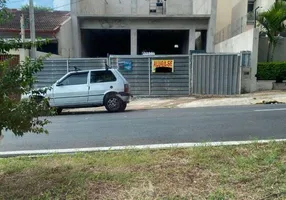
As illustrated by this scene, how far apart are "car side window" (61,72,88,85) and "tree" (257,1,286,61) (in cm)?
1148

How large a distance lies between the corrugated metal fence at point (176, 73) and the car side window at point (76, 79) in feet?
15.4

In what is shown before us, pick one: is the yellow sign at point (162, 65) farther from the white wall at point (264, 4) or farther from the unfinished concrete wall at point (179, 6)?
the unfinished concrete wall at point (179, 6)

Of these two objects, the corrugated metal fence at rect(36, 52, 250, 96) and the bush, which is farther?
the bush

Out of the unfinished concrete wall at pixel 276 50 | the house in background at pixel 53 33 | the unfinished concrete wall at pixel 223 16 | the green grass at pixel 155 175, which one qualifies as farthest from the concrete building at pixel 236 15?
the green grass at pixel 155 175

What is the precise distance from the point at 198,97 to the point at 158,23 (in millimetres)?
9295

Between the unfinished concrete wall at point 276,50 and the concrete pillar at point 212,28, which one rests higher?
the concrete pillar at point 212,28

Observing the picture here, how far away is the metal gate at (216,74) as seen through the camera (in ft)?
53.0

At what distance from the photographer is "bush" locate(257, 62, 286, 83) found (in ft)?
54.0

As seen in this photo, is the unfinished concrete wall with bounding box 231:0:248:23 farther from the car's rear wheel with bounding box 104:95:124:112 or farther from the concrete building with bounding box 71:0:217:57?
the car's rear wheel with bounding box 104:95:124:112

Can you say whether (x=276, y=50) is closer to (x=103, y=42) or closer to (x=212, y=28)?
(x=212, y=28)

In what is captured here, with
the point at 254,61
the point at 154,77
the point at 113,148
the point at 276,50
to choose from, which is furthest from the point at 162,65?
the point at 113,148

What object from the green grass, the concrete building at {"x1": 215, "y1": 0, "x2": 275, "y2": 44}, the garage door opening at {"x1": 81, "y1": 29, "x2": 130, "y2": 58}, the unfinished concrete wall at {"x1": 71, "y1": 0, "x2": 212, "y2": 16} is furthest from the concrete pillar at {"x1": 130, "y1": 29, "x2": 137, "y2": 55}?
the green grass

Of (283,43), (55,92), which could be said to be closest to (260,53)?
(283,43)

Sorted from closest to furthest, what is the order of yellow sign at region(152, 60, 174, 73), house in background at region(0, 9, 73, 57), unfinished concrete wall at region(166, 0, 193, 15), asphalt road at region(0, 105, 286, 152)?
1. asphalt road at region(0, 105, 286, 152)
2. yellow sign at region(152, 60, 174, 73)
3. house in background at region(0, 9, 73, 57)
4. unfinished concrete wall at region(166, 0, 193, 15)
